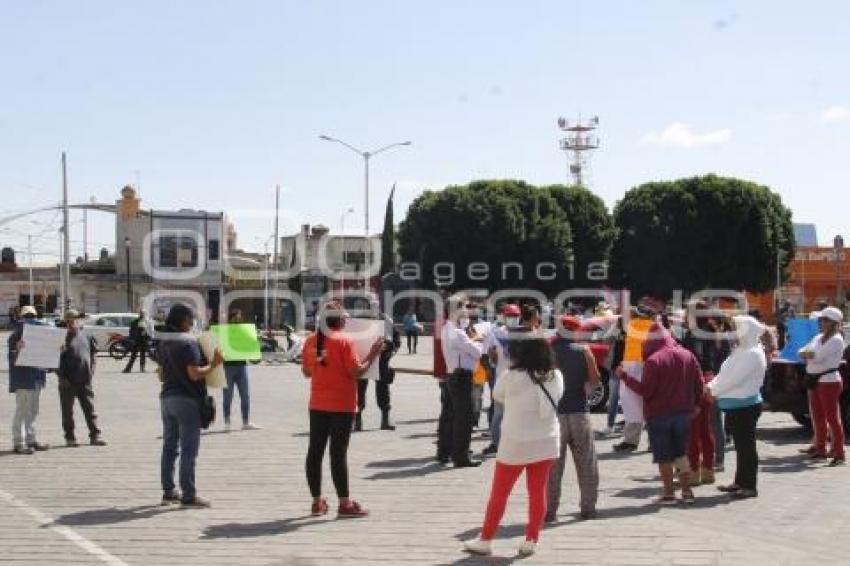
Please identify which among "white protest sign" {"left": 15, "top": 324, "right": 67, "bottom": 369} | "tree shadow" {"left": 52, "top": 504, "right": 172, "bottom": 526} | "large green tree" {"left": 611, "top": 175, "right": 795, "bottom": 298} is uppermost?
"large green tree" {"left": 611, "top": 175, "right": 795, "bottom": 298}

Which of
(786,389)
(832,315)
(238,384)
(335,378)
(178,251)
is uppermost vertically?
(178,251)

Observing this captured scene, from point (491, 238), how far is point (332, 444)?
55.4m

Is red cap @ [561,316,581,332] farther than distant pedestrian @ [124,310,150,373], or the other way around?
distant pedestrian @ [124,310,150,373]

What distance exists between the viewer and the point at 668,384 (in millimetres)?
9789

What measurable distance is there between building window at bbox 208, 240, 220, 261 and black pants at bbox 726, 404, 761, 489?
238 ft

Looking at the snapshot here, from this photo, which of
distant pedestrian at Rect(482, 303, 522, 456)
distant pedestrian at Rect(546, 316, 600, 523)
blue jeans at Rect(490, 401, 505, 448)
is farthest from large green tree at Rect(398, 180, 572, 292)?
distant pedestrian at Rect(546, 316, 600, 523)

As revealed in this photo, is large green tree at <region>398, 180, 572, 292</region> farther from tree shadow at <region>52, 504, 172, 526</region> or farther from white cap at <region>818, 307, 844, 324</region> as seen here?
tree shadow at <region>52, 504, 172, 526</region>

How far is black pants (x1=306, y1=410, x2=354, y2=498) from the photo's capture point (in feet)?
29.8

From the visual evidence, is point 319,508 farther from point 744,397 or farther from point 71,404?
point 71,404

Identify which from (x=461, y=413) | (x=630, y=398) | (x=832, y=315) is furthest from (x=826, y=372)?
(x=461, y=413)

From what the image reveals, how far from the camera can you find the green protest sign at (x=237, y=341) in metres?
15.2

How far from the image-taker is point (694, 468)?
1100 centimetres

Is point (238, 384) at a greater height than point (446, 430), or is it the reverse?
point (238, 384)

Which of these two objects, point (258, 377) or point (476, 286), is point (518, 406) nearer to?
point (258, 377)
